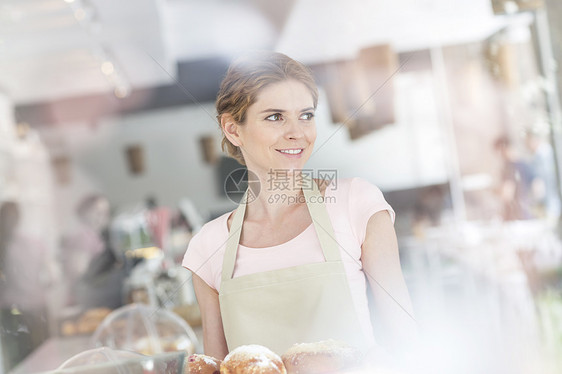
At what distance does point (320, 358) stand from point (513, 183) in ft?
4.38

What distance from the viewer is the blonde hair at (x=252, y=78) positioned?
2.26 feet

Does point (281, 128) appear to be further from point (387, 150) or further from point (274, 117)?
point (387, 150)

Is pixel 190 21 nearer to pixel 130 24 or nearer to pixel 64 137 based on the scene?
pixel 130 24

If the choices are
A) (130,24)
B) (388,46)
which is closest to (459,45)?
(388,46)

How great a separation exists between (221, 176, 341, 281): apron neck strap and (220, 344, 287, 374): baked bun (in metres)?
0.12

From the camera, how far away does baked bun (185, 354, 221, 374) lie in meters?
0.63

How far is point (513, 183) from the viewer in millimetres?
1750

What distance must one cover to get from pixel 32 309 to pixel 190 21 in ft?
2.68

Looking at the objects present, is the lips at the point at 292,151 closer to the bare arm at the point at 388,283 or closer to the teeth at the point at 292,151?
the teeth at the point at 292,151

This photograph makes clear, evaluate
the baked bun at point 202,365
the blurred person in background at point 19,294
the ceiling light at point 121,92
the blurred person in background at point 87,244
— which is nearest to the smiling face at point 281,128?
the baked bun at point 202,365

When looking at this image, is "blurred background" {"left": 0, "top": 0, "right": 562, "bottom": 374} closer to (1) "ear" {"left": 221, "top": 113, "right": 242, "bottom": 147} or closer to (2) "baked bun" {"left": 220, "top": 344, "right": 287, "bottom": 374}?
(1) "ear" {"left": 221, "top": 113, "right": 242, "bottom": 147}

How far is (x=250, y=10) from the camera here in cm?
116

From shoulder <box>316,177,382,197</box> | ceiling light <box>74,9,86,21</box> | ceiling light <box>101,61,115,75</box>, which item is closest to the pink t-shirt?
shoulder <box>316,177,382,197</box>

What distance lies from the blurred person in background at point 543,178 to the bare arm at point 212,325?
1.19 meters
